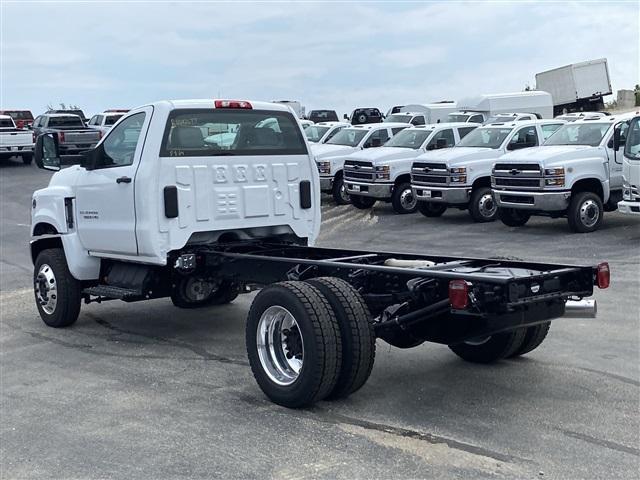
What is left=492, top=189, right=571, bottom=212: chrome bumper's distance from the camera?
15.3 m

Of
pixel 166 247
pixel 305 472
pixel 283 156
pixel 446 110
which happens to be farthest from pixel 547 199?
pixel 446 110

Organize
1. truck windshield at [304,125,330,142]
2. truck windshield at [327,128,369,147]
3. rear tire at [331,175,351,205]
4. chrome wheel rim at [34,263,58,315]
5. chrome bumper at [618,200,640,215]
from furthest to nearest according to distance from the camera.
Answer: truck windshield at [304,125,330,142], truck windshield at [327,128,369,147], rear tire at [331,175,351,205], chrome bumper at [618,200,640,215], chrome wheel rim at [34,263,58,315]

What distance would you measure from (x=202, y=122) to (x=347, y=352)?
3.06 metres

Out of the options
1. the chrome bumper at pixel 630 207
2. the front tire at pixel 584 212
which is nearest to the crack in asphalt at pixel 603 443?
the chrome bumper at pixel 630 207

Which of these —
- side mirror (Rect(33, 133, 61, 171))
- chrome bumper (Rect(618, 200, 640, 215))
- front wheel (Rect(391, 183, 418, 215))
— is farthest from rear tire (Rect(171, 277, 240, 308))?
front wheel (Rect(391, 183, 418, 215))

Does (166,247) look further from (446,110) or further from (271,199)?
(446,110)

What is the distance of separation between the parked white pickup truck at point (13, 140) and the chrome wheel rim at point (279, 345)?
2740 cm

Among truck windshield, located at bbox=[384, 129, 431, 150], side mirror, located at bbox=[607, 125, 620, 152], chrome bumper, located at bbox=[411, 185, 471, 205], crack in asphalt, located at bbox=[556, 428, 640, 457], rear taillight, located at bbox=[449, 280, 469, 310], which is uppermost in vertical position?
truck windshield, located at bbox=[384, 129, 431, 150]

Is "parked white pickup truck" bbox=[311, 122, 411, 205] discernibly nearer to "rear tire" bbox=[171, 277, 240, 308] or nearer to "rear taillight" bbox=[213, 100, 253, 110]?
"rear tire" bbox=[171, 277, 240, 308]

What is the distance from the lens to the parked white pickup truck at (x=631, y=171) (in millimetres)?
13891

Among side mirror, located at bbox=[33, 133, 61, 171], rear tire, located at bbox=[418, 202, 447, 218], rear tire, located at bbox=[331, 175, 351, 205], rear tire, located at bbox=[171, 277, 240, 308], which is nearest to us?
rear tire, located at bbox=[171, 277, 240, 308]

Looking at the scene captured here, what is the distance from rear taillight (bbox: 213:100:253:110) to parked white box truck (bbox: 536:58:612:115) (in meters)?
31.3

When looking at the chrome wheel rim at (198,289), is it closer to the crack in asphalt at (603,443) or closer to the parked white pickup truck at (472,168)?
the crack in asphalt at (603,443)

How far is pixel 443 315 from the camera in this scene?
234 inches
